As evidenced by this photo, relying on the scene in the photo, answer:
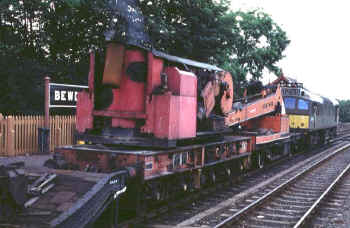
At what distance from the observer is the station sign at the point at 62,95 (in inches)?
602

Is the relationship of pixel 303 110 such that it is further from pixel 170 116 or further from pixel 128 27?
pixel 170 116

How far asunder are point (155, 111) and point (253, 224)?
3.06 metres

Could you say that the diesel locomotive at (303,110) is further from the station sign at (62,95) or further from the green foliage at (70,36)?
the station sign at (62,95)

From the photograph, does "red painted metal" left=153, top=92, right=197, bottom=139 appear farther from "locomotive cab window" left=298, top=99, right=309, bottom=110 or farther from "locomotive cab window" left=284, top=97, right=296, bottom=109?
"locomotive cab window" left=284, top=97, right=296, bottom=109

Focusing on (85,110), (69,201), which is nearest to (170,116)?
(85,110)

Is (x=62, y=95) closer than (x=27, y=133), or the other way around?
(x=27, y=133)

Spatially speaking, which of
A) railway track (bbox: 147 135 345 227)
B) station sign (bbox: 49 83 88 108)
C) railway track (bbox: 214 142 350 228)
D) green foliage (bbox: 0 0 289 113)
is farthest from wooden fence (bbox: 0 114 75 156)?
railway track (bbox: 214 142 350 228)

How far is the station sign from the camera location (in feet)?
50.2

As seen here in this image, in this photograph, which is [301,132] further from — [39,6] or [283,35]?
[283,35]

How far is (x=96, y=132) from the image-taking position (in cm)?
920

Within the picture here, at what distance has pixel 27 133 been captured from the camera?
1536 cm

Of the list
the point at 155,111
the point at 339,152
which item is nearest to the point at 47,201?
the point at 155,111

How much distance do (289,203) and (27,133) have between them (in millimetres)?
9562

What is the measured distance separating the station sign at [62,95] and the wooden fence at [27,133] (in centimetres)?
94
